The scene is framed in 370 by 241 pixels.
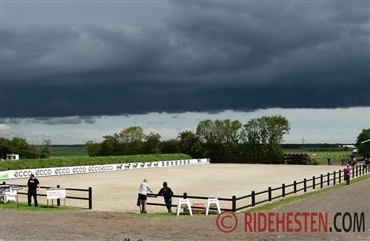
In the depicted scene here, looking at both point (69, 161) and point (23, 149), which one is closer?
point (69, 161)

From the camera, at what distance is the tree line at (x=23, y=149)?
114375 millimetres

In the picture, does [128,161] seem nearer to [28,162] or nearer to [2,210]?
[28,162]

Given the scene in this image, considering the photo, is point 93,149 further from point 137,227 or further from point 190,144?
point 137,227

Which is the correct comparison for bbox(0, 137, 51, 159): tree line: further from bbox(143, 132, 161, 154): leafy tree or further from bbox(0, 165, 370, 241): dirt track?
bbox(0, 165, 370, 241): dirt track

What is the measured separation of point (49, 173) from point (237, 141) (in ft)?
208

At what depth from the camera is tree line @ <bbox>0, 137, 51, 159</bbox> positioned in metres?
114

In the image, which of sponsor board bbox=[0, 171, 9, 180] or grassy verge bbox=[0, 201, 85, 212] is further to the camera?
sponsor board bbox=[0, 171, 9, 180]

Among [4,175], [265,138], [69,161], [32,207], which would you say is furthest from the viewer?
[265,138]

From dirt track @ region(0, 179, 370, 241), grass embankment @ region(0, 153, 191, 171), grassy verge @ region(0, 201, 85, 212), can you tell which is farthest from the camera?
grass embankment @ region(0, 153, 191, 171)

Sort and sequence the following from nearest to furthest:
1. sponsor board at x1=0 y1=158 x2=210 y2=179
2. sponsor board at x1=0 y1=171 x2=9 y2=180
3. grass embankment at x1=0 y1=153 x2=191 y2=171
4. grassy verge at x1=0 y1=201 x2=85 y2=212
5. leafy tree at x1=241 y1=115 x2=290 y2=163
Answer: grassy verge at x1=0 y1=201 x2=85 y2=212, sponsor board at x1=0 y1=171 x2=9 y2=180, sponsor board at x1=0 y1=158 x2=210 y2=179, grass embankment at x1=0 y1=153 x2=191 y2=171, leafy tree at x1=241 y1=115 x2=290 y2=163

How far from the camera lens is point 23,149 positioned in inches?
4619

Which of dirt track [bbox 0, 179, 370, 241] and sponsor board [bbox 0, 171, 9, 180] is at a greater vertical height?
dirt track [bbox 0, 179, 370, 241]

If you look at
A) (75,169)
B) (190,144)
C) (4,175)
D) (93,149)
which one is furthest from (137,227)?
(93,149)

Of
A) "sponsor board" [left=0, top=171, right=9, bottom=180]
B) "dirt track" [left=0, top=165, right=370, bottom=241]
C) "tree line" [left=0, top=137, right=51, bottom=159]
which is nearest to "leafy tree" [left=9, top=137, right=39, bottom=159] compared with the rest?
"tree line" [left=0, top=137, right=51, bottom=159]
